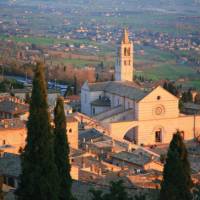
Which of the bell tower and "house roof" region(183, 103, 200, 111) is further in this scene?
the bell tower

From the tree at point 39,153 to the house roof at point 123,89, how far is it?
25.5m

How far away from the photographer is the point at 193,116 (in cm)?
4503

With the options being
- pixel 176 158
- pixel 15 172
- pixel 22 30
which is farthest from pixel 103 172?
pixel 22 30

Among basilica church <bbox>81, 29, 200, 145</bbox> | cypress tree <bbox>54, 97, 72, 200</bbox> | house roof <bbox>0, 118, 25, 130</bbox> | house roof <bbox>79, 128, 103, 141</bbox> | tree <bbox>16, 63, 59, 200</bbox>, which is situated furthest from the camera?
basilica church <bbox>81, 29, 200, 145</bbox>

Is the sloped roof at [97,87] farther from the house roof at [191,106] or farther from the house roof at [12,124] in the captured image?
Answer: the house roof at [12,124]

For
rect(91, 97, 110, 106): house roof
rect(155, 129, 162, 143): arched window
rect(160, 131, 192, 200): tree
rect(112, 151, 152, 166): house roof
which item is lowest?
rect(155, 129, 162, 143): arched window

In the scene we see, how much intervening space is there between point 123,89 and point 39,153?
2754 cm

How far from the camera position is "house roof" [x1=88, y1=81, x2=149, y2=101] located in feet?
145

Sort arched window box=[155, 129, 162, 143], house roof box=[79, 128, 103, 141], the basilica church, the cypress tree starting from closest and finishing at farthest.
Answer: the cypress tree < house roof box=[79, 128, 103, 141] < the basilica church < arched window box=[155, 129, 162, 143]

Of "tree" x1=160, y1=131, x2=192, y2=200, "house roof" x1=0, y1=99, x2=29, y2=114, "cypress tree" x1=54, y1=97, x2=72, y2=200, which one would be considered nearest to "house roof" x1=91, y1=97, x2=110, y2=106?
"house roof" x1=0, y1=99, x2=29, y2=114

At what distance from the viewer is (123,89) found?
150 feet

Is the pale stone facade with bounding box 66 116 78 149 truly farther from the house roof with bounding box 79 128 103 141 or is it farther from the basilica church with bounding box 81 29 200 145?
the basilica church with bounding box 81 29 200 145

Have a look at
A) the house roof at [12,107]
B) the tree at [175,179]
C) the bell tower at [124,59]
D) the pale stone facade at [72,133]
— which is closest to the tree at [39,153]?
the tree at [175,179]

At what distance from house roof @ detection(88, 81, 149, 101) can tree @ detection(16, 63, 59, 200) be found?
25515mm
